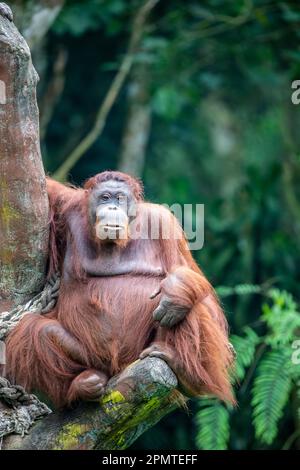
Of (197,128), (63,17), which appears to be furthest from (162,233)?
(197,128)

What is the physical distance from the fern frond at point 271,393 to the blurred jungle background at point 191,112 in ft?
0.67

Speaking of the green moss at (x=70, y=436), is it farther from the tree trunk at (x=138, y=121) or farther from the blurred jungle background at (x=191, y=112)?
the tree trunk at (x=138, y=121)

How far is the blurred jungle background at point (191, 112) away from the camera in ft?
24.1

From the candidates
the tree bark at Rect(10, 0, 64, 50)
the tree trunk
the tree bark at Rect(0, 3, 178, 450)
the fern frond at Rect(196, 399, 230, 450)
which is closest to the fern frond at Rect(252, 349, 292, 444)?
the fern frond at Rect(196, 399, 230, 450)

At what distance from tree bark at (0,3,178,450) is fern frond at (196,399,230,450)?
5.41ft

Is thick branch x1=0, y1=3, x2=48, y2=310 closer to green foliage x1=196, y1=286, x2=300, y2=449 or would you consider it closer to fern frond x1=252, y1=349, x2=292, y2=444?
green foliage x1=196, y1=286, x2=300, y2=449

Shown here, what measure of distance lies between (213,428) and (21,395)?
2.16 metres

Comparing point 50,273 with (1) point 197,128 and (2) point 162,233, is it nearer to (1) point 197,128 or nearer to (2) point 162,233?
(2) point 162,233

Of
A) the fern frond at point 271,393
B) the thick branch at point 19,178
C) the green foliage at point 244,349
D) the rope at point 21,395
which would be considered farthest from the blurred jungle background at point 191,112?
the thick branch at point 19,178

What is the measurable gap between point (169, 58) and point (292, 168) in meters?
1.82

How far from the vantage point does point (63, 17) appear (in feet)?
25.4

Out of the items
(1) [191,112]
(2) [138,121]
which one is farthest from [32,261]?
(1) [191,112]

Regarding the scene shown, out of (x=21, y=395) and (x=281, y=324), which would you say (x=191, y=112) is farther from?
(x=21, y=395)

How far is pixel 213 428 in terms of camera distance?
5.91 meters
